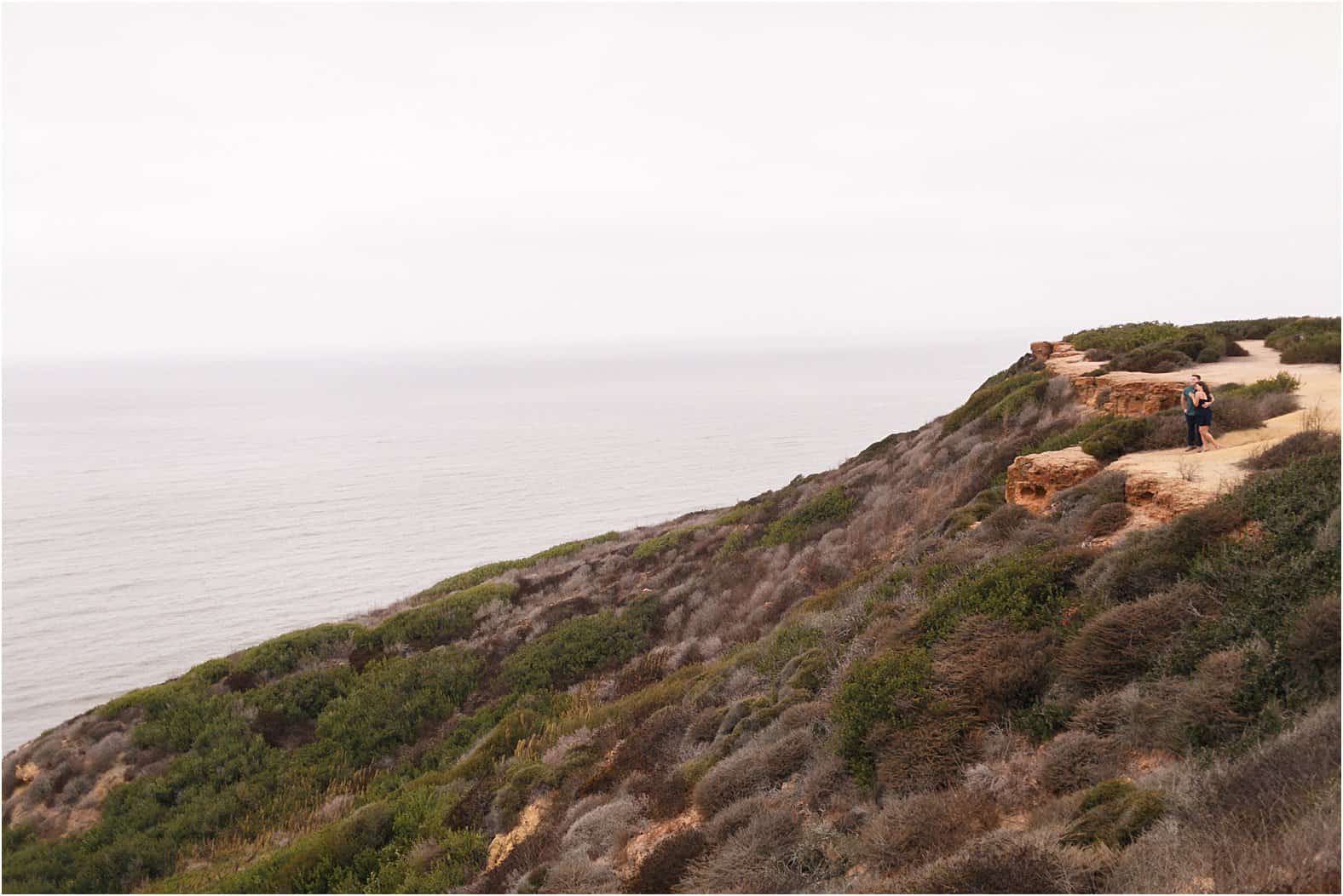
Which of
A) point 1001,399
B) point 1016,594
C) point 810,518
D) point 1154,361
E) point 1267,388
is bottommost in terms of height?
point 810,518

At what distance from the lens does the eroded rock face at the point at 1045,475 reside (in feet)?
38.5

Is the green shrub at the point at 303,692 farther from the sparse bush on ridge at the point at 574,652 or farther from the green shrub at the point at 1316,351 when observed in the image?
the green shrub at the point at 1316,351

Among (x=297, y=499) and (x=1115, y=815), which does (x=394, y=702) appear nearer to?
(x=1115, y=815)

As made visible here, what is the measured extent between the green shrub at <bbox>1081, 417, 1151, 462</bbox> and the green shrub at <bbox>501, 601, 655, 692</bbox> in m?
11.3

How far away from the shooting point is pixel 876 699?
792 centimetres

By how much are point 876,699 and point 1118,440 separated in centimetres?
798

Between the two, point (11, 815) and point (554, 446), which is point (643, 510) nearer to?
point (554, 446)

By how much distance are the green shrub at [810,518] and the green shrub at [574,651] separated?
16.0 ft

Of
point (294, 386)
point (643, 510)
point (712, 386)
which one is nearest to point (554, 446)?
point (643, 510)

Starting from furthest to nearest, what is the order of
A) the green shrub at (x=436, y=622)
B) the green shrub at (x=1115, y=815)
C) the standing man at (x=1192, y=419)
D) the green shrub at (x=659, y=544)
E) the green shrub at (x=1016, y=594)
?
the green shrub at (x=659, y=544), the green shrub at (x=436, y=622), the standing man at (x=1192, y=419), the green shrub at (x=1016, y=594), the green shrub at (x=1115, y=815)

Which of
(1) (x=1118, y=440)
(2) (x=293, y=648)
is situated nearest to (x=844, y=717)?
(1) (x=1118, y=440)

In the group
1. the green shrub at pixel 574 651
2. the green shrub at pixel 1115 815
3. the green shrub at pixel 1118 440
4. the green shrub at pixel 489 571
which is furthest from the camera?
the green shrub at pixel 489 571

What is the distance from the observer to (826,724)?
8.41 metres

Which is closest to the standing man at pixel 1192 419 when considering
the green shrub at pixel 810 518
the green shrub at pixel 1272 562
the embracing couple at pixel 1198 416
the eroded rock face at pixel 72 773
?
the embracing couple at pixel 1198 416
